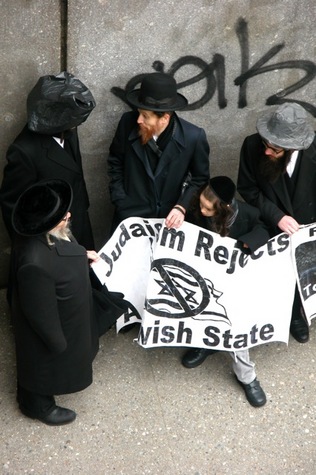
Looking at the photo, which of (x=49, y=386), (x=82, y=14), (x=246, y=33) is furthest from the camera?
(x=246, y=33)

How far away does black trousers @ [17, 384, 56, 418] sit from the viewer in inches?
159

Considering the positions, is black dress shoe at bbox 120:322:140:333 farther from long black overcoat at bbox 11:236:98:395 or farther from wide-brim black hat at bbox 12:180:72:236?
wide-brim black hat at bbox 12:180:72:236

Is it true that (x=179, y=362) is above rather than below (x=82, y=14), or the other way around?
below

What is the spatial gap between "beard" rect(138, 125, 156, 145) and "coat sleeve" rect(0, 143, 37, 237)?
73cm

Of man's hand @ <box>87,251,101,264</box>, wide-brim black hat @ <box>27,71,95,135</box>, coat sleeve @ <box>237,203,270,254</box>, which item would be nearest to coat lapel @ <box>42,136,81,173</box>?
wide-brim black hat @ <box>27,71,95,135</box>

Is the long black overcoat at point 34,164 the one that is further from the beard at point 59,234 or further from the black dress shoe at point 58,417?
the black dress shoe at point 58,417

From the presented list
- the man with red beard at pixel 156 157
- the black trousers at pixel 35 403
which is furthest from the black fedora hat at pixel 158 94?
the black trousers at pixel 35 403

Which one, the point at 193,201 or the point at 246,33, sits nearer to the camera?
the point at 193,201

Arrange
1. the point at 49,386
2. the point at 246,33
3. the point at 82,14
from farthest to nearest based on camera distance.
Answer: the point at 246,33
the point at 82,14
the point at 49,386

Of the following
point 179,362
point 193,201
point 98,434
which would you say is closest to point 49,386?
point 98,434

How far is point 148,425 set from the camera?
4.22m

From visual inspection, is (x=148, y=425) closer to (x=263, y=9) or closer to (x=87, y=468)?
(x=87, y=468)

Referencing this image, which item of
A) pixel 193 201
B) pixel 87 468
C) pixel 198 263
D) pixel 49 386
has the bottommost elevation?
pixel 87 468

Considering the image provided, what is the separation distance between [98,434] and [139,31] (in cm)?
268
